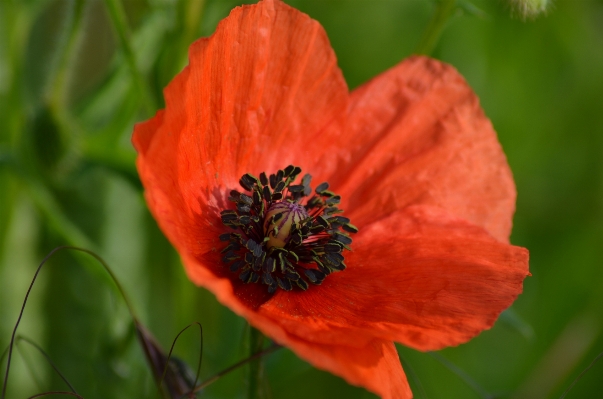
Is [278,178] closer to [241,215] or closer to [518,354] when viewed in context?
[241,215]

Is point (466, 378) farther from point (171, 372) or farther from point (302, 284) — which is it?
point (171, 372)

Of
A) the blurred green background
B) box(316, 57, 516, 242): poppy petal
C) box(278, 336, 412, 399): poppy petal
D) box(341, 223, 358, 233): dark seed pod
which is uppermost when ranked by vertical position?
box(316, 57, 516, 242): poppy petal

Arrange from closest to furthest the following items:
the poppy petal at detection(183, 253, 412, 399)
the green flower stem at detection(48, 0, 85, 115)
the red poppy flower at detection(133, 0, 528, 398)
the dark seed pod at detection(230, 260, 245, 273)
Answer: the poppy petal at detection(183, 253, 412, 399)
the red poppy flower at detection(133, 0, 528, 398)
the dark seed pod at detection(230, 260, 245, 273)
the green flower stem at detection(48, 0, 85, 115)

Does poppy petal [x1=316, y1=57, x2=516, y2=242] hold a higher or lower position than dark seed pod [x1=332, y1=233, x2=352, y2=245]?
higher

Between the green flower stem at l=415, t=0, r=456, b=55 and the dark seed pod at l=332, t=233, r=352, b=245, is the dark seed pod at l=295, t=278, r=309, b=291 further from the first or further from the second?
the green flower stem at l=415, t=0, r=456, b=55

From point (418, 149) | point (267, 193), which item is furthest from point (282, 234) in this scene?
point (418, 149)

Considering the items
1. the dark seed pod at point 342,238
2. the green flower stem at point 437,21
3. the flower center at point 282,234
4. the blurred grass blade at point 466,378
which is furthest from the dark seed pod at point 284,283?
the green flower stem at point 437,21

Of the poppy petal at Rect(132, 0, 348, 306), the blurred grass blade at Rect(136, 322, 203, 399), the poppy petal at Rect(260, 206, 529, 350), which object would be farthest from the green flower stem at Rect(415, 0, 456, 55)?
the blurred grass blade at Rect(136, 322, 203, 399)
